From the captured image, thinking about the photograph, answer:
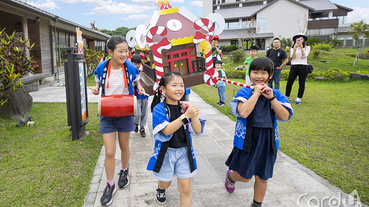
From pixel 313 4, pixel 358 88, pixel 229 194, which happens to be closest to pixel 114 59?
pixel 229 194

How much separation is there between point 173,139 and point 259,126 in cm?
82

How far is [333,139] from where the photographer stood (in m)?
4.46

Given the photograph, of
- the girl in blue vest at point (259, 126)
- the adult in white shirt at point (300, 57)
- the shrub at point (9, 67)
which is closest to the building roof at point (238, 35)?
the adult in white shirt at point (300, 57)

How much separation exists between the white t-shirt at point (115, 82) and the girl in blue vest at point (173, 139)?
74 cm

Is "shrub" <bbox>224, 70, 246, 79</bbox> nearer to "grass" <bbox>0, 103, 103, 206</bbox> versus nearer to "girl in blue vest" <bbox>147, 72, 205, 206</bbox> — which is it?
"grass" <bbox>0, 103, 103, 206</bbox>

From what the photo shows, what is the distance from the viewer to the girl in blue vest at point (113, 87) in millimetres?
2652

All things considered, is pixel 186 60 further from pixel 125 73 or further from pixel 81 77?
pixel 81 77

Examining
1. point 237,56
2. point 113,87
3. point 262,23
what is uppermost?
point 262,23

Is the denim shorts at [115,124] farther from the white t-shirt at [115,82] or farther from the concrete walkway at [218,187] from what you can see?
the concrete walkway at [218,187]

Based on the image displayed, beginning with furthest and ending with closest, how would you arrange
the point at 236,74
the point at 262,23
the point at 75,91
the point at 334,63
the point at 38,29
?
1. the point at 262,23
2. the point at 334,63
3. the point at 236,74
4. the point at 38,29
5. the point at 75,91

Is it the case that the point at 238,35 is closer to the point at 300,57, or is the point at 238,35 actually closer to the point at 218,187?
the point at 300,57

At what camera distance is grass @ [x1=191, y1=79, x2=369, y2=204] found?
3.18 metres

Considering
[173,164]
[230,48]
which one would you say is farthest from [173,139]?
[230,48]

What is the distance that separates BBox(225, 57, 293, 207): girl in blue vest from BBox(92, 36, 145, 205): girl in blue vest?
128 centimetres
